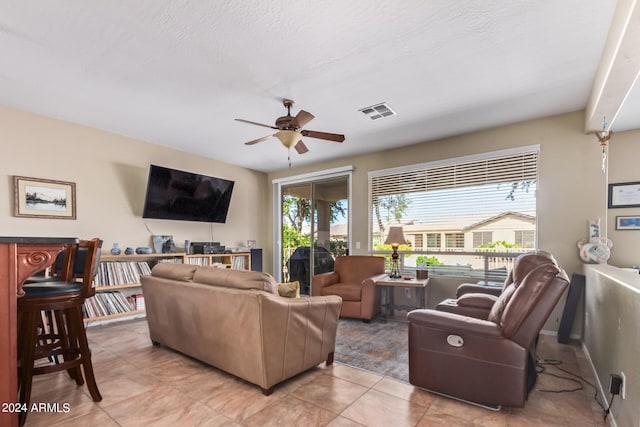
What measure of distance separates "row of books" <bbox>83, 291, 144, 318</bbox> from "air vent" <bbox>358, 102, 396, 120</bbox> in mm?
3839

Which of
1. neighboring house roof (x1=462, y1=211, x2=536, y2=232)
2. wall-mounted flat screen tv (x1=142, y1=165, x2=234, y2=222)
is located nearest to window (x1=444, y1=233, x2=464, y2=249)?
neighboring house roof (x1=462, y1=211, x2=536, y2=232)

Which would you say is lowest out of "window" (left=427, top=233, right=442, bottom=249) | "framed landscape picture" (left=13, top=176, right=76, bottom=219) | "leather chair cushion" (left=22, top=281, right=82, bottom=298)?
"leather chair cushion" (left=22, top=281, right=82, bottom=298)

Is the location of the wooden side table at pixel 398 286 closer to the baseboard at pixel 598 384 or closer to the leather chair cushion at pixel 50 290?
the baseboard at pixel 598 384

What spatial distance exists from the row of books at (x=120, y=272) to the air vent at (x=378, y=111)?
3.58 metres

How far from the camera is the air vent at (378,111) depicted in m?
3.38

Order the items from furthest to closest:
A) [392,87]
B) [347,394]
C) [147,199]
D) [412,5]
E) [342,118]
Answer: [147,199], [342,118], [392,87], [347,394], [412,5]

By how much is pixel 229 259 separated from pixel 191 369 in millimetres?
2896

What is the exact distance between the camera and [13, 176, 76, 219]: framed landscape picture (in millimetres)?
3457

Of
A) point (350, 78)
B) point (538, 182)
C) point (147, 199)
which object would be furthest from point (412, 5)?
point (147, 199)

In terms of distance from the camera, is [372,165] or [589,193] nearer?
[589,193]

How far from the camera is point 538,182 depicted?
147 inches

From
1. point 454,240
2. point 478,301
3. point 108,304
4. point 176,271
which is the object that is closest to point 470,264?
point 454,240

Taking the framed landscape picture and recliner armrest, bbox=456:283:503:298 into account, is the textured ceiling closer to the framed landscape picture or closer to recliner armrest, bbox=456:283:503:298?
the framed landscape picture

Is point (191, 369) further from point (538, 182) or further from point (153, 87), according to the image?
point (538, 182)
